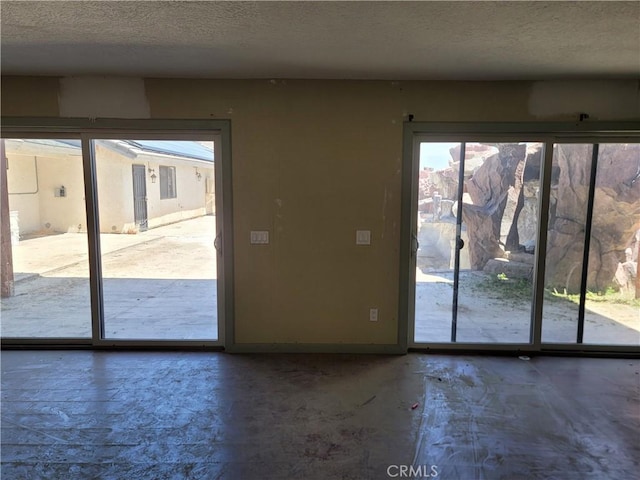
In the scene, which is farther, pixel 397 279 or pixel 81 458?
pixel 397 279

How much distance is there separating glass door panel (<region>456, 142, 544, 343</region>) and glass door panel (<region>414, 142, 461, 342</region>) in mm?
110

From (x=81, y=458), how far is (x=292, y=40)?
2691 mm

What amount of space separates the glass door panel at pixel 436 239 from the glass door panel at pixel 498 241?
110 mm

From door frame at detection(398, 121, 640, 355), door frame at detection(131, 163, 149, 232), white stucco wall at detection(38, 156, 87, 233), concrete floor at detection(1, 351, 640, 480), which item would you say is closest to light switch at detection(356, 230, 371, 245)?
door frame at detection(398, 121, 640, 355)

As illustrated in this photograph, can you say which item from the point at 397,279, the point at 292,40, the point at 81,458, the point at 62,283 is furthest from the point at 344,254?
the point at 62,283

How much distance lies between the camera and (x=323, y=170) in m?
3.58

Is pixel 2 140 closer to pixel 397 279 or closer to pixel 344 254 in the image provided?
pixel 344 254

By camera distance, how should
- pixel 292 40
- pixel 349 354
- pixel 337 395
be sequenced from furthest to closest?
pixel 349 354 < pixel 337 395 < pixel 292 40

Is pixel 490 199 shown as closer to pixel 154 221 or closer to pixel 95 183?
pixel 154 221

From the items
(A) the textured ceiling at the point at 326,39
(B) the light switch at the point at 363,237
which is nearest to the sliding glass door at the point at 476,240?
(B) the light switch at the point at 363,237

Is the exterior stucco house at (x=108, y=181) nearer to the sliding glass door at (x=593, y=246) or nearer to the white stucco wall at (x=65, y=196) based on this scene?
the white stucco wall at (x=65, y=196)

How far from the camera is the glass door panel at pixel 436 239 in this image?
3.64 meters

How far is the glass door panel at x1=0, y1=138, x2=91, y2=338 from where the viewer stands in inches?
144

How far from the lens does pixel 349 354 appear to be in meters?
3.72
